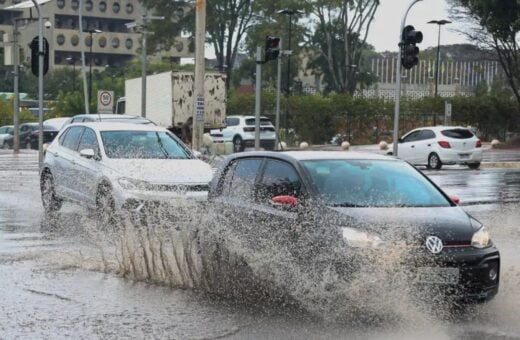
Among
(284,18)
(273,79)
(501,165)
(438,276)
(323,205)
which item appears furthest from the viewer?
(273,79)

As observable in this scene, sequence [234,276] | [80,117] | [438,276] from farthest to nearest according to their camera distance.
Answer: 1. [80,117]
2. [234,276]
3. [438,276]

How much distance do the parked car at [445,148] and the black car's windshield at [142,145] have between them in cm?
1676

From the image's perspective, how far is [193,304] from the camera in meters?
7.99

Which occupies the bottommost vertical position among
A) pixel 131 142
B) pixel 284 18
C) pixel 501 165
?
pixel 501 165

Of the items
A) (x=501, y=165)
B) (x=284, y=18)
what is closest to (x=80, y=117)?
(x=501, y=165)

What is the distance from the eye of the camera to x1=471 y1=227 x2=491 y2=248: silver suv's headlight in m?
7.57

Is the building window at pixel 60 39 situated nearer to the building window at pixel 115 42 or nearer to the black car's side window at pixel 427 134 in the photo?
the building window at pixel 115 42

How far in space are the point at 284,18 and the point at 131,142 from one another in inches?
2091

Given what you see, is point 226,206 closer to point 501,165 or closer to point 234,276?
point 234,276

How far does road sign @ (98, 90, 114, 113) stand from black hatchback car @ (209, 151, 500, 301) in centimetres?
2580

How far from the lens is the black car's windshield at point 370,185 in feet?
26.4

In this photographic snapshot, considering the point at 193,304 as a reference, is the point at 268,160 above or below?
above

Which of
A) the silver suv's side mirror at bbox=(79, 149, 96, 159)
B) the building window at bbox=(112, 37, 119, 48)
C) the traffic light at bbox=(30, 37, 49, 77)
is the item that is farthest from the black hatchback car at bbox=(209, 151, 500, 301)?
the building window at bbox=(112, 37, 119, 48)

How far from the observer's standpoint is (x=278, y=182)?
334 inches
